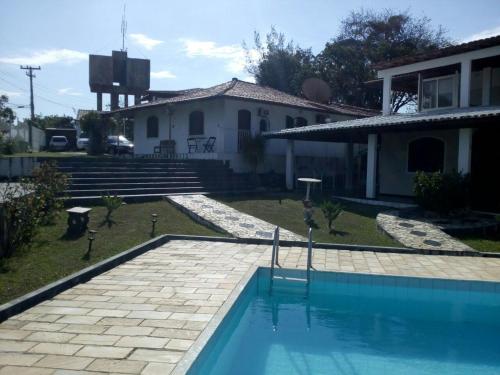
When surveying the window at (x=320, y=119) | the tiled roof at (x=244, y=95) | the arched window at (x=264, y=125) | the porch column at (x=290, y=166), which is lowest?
the porch column at (x=290, y=166)

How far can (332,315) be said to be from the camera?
725 centimetres

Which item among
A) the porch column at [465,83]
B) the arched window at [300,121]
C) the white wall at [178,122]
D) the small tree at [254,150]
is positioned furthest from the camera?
the arched window at [300,121]

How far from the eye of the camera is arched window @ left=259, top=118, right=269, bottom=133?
930 inches

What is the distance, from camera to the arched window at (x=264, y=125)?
23625 millimetres

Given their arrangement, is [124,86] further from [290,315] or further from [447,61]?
[290,315]

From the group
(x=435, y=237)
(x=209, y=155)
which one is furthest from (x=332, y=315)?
(x=209, y=155)

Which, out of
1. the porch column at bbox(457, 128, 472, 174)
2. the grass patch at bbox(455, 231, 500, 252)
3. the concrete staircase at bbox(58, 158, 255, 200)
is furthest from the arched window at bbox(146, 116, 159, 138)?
the grass patch at bbox(455, 231, 500, 252)

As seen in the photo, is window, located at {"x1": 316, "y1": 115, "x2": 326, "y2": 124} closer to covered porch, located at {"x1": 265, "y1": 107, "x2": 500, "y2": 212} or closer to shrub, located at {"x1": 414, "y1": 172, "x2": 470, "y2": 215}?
covered porch, located at {"x1": 265, "y1": 107, "x2": 500, "y2": 212}

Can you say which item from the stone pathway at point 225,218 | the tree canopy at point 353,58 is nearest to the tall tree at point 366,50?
the tree canopy at point 353,58

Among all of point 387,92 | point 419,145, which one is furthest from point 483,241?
point 387,92

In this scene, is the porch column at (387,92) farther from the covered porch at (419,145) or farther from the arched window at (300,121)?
the arched window at (300,121)

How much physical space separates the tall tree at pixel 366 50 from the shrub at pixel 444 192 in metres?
25.5

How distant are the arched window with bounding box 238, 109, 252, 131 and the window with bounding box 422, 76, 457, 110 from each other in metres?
8.53

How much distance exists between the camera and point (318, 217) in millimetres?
14062
